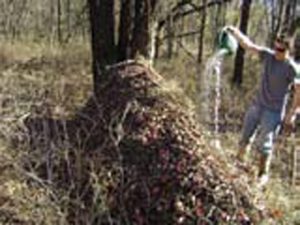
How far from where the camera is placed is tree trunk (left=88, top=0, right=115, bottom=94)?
12367 mm

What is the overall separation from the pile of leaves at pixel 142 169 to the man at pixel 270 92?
2.58 feet

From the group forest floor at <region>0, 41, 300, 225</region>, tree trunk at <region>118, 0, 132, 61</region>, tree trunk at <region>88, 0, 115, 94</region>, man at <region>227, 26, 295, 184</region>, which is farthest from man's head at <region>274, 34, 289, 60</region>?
tree trunk at <region>88, 0, 115, 94</region>

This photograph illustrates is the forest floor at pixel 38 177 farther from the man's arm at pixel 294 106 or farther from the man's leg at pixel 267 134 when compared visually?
the man's arm at pixel 294 106

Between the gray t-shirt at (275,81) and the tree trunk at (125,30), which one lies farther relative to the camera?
the tree trunk at (125,30)

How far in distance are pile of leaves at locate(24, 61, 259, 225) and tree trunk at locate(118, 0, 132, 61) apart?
138 inches

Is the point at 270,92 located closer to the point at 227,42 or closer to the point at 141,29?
the point at 227,42

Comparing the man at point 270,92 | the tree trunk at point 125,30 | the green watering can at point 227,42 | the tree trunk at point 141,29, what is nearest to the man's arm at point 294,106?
the man at point 270,92

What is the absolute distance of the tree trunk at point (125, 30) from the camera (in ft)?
40.6

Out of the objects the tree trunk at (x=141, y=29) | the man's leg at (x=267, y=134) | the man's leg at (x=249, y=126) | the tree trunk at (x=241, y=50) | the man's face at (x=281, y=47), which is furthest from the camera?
the tree trunk at (x=241, y=50)

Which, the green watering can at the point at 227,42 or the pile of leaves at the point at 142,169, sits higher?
the green watering can at the point at 227,42

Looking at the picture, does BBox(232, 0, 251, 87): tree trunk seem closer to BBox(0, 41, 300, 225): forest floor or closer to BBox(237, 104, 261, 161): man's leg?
BBox(0, 41, 300, 225): forest floor

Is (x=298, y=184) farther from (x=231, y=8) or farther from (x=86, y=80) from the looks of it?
(x=231, y=8)

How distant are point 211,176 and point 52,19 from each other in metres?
44.7

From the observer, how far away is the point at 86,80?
Result: 1560 cm
